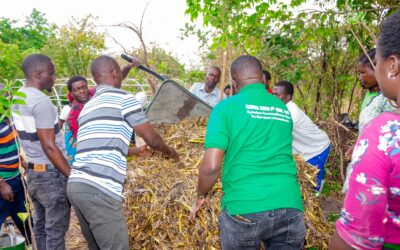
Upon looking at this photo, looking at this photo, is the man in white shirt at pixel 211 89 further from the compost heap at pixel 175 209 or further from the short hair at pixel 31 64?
the short hair at pixel 31 64

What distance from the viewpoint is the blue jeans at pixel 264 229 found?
2.05 m

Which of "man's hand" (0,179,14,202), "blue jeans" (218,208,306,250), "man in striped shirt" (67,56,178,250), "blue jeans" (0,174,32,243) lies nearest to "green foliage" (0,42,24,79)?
"blue jeans" (0,174,32,243)

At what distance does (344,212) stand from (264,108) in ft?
3.39

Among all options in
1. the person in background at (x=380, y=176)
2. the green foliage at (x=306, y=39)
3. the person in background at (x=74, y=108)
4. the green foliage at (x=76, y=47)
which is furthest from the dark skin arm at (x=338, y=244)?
the green foliage at (x=76, y=47)

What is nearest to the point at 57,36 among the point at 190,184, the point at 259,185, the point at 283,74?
the point at 283,74

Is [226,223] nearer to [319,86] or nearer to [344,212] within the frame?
[344,212]

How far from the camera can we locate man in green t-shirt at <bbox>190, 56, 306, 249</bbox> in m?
2.06

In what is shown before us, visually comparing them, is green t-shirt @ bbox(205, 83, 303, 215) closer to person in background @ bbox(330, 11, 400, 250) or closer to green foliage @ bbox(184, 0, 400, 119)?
person in background @ bbox(330, 11, 400, 250)

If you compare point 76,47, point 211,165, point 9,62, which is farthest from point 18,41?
point 211,165

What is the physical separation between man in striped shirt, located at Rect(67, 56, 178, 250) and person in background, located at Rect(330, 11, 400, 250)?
166 centimetres

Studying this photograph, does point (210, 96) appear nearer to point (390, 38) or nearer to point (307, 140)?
point (307, 140)

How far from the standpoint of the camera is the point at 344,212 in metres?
1.20

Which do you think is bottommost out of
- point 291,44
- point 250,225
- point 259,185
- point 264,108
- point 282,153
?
point 250,225

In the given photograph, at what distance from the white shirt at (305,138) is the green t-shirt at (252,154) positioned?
1.89 m
